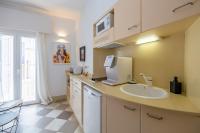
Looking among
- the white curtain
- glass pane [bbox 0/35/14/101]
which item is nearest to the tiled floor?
the white curtain

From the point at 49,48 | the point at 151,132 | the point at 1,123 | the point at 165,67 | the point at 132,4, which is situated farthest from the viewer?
the point at 49,48

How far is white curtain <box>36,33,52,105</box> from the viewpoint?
3.23m

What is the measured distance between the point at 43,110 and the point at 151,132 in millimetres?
2754

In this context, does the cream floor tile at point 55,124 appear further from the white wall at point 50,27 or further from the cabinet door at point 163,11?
the cabinet door at point 163,11

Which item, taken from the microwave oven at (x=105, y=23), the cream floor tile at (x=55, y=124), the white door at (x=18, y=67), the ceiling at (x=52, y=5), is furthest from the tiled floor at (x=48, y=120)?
the ceiling at (x=52, y=5)

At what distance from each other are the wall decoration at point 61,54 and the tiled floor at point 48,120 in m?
1.31

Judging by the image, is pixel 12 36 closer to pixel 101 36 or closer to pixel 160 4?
pixel 101 36

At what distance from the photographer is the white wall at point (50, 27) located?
2912 mm

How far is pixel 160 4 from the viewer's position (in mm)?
938

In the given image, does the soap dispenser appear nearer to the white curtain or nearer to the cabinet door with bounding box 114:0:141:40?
the cabinet door with bounding box 114:0:141:40

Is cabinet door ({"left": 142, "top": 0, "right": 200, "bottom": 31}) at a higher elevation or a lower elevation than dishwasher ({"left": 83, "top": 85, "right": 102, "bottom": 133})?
higher

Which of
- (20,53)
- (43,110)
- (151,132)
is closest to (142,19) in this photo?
(151,132)

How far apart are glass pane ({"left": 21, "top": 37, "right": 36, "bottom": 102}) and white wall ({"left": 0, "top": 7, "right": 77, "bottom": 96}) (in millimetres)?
385

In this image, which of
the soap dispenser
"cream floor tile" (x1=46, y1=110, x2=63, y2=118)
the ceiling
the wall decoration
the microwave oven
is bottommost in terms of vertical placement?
"cream floor tile" (x1=46, y1=110, x2=63, y2=118)
